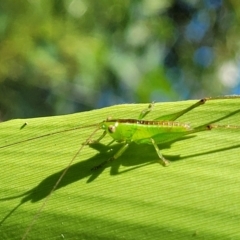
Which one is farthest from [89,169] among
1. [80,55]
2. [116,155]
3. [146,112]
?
[80,55]

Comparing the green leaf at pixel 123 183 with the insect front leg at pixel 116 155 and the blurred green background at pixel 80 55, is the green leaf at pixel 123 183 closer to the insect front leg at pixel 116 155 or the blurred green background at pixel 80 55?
the insect front leg at pixel 116 155

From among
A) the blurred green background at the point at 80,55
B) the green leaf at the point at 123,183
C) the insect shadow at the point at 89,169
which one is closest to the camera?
the green leaf at the point at 123,183

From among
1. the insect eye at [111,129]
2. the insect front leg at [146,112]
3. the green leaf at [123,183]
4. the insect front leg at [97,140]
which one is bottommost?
the green leaf at [123,183]

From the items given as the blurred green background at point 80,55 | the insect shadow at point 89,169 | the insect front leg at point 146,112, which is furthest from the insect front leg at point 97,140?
the blurred green background at point 80,55

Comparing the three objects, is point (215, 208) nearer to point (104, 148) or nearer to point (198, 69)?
point (104, 148)

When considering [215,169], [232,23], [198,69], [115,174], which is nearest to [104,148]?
[115,174]

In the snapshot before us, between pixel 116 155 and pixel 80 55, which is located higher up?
pixel 80 55

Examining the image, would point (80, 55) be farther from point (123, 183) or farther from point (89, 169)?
point (123, 183)
